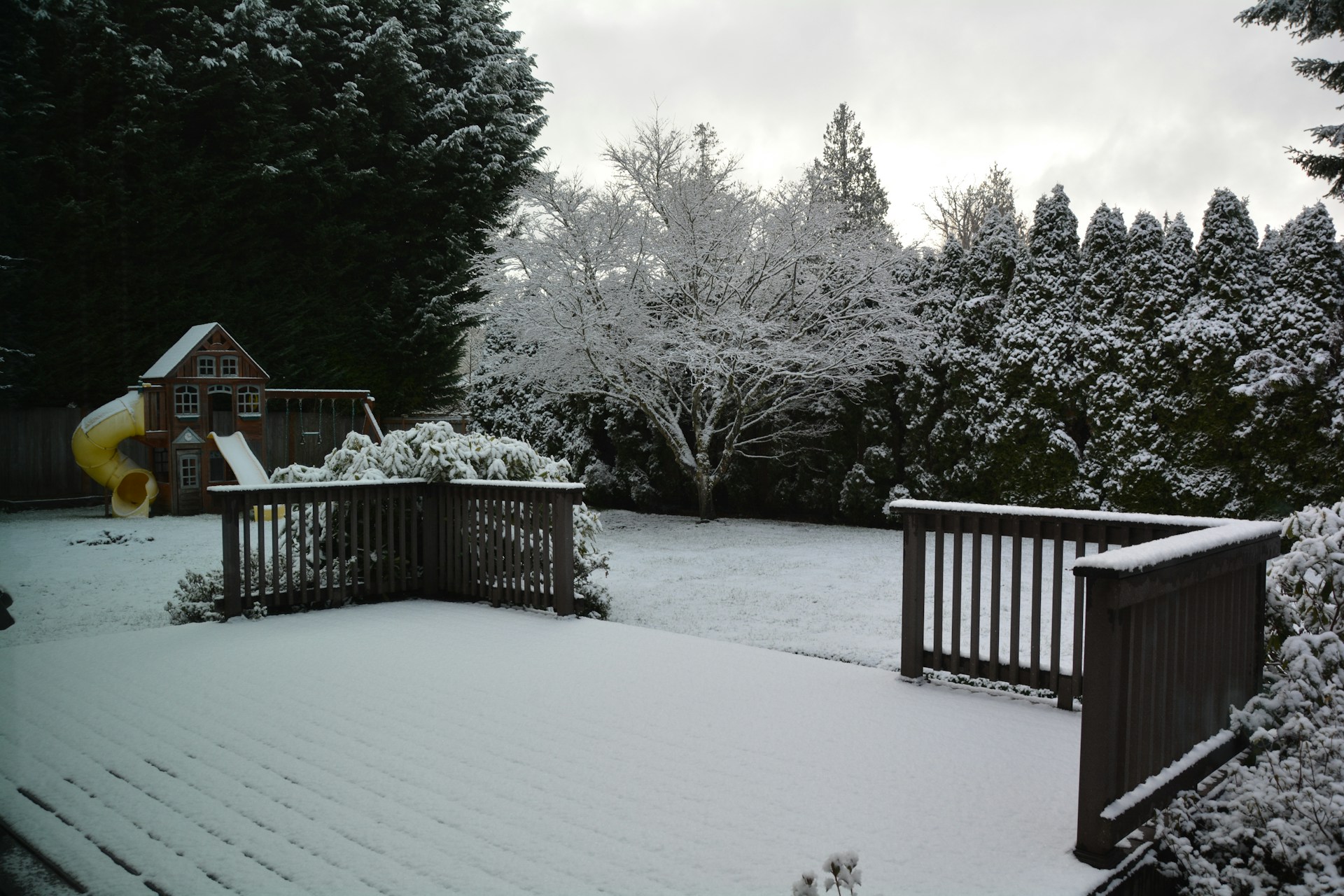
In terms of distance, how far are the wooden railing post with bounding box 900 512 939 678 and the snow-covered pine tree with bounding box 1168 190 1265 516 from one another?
20.7 ft

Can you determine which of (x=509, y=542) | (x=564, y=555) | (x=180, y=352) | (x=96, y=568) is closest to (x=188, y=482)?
(x=180, y=352)

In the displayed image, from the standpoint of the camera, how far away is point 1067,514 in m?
4.02

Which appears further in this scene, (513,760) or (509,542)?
(509,542)

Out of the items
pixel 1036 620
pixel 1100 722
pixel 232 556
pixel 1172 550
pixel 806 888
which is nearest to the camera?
pixel 806 888

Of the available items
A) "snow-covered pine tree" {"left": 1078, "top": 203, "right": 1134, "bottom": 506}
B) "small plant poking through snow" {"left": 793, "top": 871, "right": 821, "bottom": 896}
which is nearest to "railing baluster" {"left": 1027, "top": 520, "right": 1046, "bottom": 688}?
"small plant poking through snow" {"left": 793, "top": 871, "right": 821, "bottom": 896}

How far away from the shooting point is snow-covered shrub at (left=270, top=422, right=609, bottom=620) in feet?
21.6

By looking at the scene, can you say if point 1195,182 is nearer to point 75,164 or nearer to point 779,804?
point 779,804

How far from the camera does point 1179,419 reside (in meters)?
9.39

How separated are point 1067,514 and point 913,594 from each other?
834 mm

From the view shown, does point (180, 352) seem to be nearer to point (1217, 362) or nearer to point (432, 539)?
point (432, 539)

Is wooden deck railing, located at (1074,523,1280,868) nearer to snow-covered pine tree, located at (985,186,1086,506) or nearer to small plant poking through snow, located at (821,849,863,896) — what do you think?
small plant poking through snow, located at (821,849,863,896)

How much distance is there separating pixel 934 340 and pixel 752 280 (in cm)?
260

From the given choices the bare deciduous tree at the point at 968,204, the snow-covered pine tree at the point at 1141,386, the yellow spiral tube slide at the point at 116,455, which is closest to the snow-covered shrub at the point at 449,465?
the snow-covered pine tree at the point at 1141,386

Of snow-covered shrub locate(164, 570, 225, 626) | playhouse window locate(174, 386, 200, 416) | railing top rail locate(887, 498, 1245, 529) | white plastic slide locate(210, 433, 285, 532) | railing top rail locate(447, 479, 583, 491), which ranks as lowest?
snow-covered shrub locate(164, 570, 225, 626)
